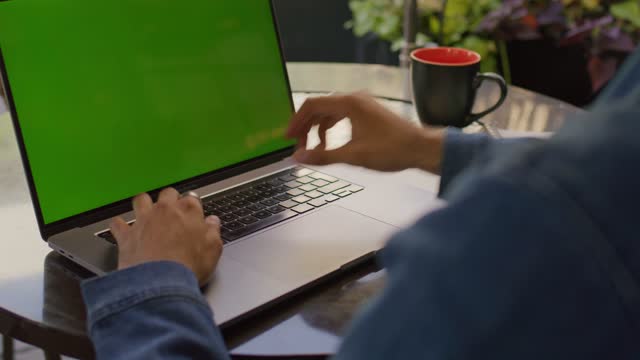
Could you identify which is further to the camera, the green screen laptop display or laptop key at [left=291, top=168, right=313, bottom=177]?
laptop key at [left=291, top=168, right=313, bottom=177]

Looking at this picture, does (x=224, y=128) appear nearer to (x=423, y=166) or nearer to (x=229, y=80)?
(x=229, y=80)

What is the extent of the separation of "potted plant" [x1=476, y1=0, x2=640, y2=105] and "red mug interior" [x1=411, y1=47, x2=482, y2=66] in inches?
42.8

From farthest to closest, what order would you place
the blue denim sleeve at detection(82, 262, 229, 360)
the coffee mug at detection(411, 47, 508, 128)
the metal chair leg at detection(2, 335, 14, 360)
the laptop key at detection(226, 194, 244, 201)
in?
the metal chair leg at detection(2, 335, 14, 360), the coffee mug at detection(411, 47, 508, 128), the laptop key at detection(226, 194, 244, 201), the blue denim sleeve at detection(82, 262, 229, 360)

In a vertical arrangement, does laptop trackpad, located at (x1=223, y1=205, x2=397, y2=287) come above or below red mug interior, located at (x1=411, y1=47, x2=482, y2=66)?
below

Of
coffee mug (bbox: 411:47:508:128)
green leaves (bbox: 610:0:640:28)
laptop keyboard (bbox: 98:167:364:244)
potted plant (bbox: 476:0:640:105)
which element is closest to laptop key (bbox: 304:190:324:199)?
laptop keyboard (bbox: 98:167:364:244)

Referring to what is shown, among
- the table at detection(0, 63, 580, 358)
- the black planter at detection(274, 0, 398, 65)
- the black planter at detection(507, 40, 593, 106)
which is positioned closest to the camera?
the table at detection(0, 63, 580, 358)

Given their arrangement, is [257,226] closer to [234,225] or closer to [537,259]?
[234,225]

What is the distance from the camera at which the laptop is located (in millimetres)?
814

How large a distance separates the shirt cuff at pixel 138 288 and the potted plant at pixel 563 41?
1.79 metres

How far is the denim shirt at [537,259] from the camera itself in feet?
1.04

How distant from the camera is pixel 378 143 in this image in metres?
0.94

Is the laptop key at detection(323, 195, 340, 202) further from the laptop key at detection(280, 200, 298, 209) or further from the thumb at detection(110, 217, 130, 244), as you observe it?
the thumb at detection(110, 217, 130, 244)

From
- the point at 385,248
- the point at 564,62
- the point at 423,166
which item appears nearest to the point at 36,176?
the point at 423,166

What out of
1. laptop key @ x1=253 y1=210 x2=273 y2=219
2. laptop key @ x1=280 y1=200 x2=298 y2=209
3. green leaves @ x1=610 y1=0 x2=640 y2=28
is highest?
laptop key @ x1=253 y1=210 x2=273 y2=219
